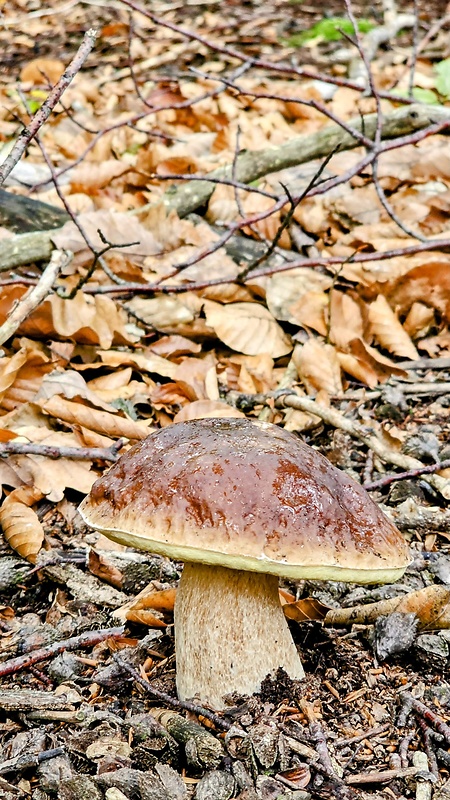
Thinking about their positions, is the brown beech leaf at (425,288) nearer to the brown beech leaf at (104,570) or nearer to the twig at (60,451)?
the twig at (60,451)

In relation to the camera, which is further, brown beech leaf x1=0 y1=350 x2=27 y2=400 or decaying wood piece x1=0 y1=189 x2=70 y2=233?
decaying wood piece x1=0 y1=189 x2=70 y2=233

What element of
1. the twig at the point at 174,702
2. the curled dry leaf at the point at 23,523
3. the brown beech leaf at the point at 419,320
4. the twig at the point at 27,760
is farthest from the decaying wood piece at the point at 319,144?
the twig at the point at 27,760

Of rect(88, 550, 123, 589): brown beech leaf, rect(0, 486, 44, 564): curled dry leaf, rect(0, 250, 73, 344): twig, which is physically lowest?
rect(88, 550, 123, 589): brown beech leaf

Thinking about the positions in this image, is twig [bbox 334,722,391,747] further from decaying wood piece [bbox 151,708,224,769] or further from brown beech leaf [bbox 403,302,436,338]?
brown beech leaf [bbox 403,302,436,338]

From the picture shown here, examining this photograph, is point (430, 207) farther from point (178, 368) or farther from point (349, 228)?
point (178, 368)

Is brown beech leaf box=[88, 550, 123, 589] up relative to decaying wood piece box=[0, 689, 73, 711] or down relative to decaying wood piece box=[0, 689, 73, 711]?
down

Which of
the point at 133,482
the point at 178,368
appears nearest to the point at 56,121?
the point at 178,368

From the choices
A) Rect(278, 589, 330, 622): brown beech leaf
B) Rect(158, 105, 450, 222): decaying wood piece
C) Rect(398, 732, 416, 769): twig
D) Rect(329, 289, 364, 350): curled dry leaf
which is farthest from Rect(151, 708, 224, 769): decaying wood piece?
Rect(158, 105, 450, 222): decaying wood piece
